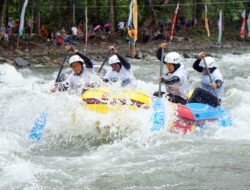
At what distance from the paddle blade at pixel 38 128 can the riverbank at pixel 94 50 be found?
1525 cm

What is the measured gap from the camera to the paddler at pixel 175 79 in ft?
37.1

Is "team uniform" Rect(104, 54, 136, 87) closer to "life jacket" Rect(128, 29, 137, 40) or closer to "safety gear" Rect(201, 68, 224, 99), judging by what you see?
"safety gear" Rect(201, 68, 224, 99)

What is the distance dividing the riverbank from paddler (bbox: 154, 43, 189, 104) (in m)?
15.2

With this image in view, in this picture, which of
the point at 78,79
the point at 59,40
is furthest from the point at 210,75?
the point at 59,40

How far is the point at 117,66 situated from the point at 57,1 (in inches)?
978

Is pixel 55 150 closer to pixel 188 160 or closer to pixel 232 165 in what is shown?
pixel 188 160

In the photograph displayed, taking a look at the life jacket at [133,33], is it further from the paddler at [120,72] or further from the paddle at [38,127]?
the paddle at [38,127]

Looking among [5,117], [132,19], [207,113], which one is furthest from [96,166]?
[132,19]

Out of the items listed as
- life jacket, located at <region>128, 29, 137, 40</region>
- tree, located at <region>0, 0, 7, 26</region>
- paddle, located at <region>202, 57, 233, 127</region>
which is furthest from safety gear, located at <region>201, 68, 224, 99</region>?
tree, located at <region>0, 0, 7, 26</region>

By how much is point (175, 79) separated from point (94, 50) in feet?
65.6

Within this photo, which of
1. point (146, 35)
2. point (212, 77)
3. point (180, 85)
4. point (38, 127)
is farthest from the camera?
point (146, 35)

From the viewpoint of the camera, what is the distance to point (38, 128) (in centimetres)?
1059

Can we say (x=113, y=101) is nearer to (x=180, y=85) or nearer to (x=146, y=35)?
(x=180, y=85)

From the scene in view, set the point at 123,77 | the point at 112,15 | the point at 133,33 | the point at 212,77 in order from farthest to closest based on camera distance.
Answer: the point at 112,15 < the point at 133,33 < the point at 123,77 < the point at 212,77
